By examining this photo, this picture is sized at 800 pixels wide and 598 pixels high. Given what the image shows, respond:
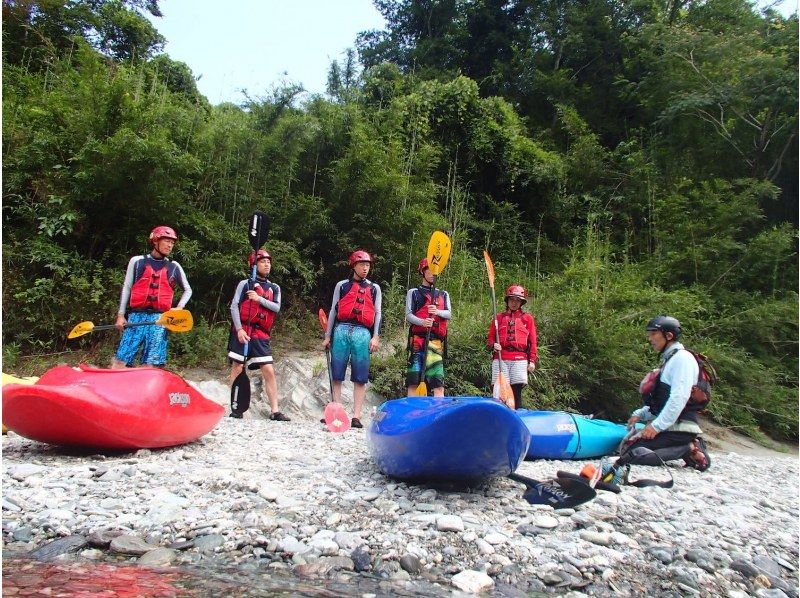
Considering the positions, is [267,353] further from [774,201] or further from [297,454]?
[774,201]

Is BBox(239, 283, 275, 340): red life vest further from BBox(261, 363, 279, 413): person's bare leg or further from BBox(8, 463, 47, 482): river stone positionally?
BBox(8, 463, 47, 482): river stone

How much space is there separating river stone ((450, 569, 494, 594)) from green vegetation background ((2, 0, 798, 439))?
4323 millimetres

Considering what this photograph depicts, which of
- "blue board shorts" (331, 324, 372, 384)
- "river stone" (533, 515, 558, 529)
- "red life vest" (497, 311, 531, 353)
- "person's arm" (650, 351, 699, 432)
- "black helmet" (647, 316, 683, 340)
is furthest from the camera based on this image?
"red life vest" (497, 311, 531, 353)

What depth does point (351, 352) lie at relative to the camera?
5.02 m

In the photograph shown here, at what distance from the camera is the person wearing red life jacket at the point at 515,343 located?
17.7ft

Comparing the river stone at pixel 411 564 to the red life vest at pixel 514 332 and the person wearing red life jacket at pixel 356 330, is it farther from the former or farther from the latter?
the red life vest at pixel 514 332

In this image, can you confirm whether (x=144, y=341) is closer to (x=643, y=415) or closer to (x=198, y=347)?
(x=198, y=347)

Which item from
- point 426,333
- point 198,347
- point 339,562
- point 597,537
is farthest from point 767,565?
point 198,347

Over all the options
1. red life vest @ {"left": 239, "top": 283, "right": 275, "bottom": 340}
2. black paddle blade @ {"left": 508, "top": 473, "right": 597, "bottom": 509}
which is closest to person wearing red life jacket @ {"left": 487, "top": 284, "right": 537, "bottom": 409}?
red life vest @ {"left": 239, "top": 283, "right": 275, "bottom": 340}

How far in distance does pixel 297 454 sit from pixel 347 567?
174cm

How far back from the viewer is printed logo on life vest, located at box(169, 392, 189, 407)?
11.6 ft

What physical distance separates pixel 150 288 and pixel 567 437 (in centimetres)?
349

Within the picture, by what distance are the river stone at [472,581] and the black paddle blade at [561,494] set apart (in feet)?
2.70

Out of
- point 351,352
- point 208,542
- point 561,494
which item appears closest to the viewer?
point 208,542
